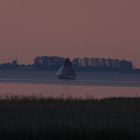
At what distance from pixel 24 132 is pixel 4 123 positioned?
3209mm

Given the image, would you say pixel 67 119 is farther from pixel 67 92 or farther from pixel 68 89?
pixel 68 89

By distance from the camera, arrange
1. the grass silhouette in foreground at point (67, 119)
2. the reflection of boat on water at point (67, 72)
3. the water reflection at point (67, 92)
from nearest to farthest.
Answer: the grass silhouette in foreground at point (67, 119) < the water reflection at point (67, 92) < the reflection of boat on water at point (67, 72)

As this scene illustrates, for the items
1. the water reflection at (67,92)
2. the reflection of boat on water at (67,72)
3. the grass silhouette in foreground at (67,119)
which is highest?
the grass silhouette in foreground at (67,119)

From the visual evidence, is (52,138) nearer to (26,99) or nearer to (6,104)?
(6,104)

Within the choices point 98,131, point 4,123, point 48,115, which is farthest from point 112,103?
point 98,131

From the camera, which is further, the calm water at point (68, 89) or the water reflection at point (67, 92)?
the calm water at point (68, 89)

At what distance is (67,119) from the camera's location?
20891mm

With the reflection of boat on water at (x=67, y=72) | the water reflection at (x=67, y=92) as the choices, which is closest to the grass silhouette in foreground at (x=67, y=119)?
the water reflection at (x=67, y=92)

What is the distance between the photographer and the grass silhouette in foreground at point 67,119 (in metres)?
15.7

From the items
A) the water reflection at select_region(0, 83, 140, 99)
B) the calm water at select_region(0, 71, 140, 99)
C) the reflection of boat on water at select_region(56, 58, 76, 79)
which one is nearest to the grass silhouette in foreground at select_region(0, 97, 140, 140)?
the calm water at select_region(0, 71, 140, 99)

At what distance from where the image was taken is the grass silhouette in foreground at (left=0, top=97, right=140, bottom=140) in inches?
618

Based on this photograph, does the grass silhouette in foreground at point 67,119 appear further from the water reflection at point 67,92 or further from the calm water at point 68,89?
the water reflection at point 67,92

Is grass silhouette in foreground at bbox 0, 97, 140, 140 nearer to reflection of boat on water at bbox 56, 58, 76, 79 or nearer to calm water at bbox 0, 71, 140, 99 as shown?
calm water at bbox 0, 71, 140, 99

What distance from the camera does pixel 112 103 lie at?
29.2 metres
